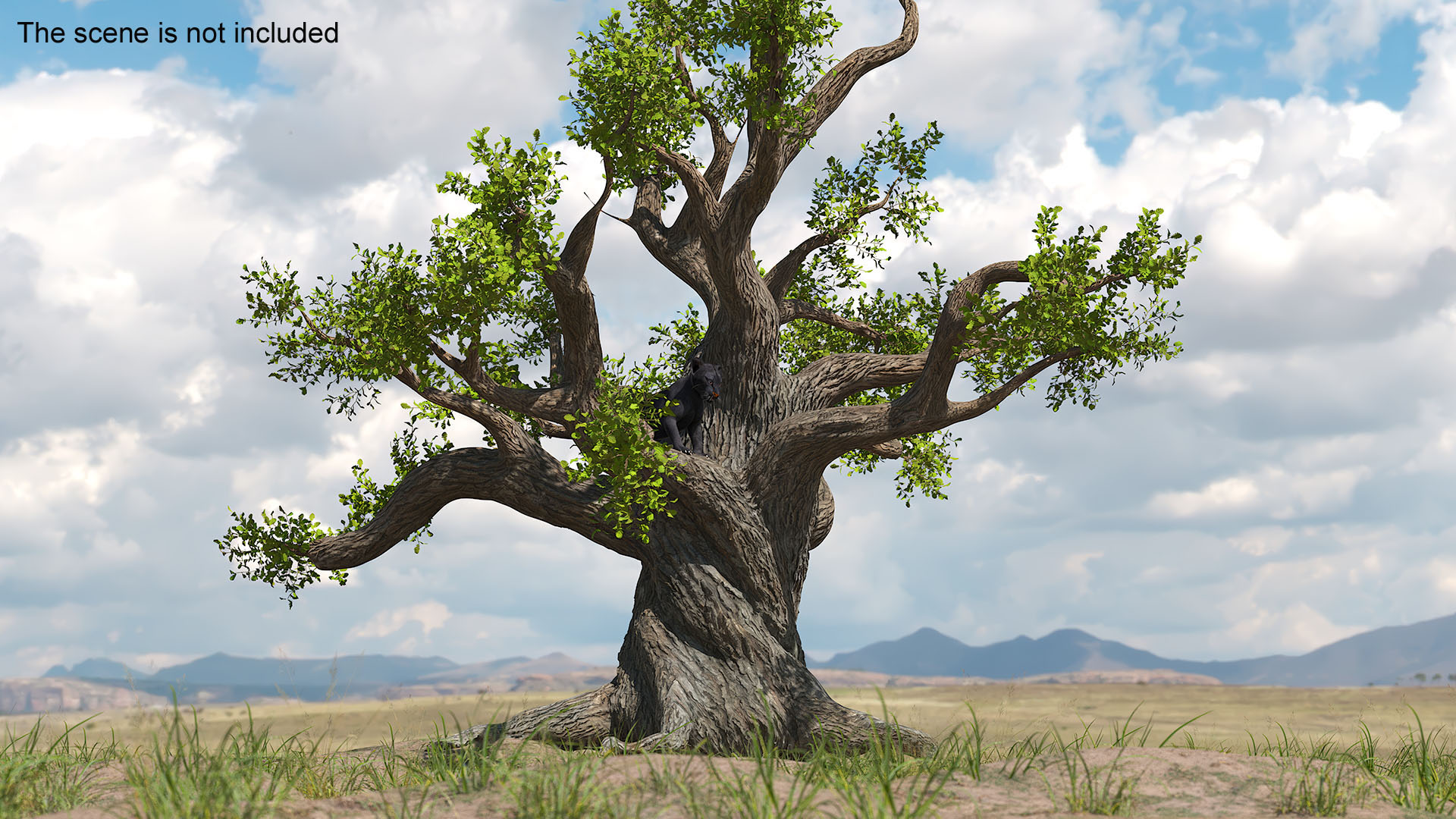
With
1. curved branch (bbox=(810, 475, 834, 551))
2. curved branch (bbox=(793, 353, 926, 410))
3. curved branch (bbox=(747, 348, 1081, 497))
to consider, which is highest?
curved branch (bbox=(793, 353, 926, 410))

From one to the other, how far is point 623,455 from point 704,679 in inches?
113

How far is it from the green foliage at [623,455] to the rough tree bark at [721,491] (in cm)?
51

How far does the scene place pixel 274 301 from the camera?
12.4m

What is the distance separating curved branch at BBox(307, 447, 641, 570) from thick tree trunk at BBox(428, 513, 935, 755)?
991 millimetres

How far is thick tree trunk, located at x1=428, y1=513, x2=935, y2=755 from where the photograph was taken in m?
11.8

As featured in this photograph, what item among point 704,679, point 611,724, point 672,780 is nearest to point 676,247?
point 704,679

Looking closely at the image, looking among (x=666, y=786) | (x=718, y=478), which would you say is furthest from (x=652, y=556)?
(x=666, y=786)

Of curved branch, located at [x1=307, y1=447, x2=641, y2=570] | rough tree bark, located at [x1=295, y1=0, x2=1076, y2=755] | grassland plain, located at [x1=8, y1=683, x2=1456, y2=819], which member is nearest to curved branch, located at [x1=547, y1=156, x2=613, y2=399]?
rough tree bark, located at [x1=295, y1=0, x2=1076, y2=755]

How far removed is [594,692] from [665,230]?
6.40 meters

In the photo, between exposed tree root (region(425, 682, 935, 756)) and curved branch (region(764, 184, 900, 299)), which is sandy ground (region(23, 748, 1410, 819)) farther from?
curved branch (region(764, 184, 900, 299))

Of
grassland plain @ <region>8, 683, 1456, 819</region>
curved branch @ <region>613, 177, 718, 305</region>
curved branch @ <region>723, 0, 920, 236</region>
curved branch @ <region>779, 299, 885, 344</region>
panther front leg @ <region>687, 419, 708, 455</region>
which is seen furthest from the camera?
curved branch @ <region>779, 299, 885, 344</region>

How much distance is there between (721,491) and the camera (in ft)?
40.4

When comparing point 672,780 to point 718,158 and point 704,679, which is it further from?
point 718,158

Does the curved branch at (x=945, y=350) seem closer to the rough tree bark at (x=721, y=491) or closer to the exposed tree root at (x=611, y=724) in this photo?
the rough tree bark at (x=721, y=491)
